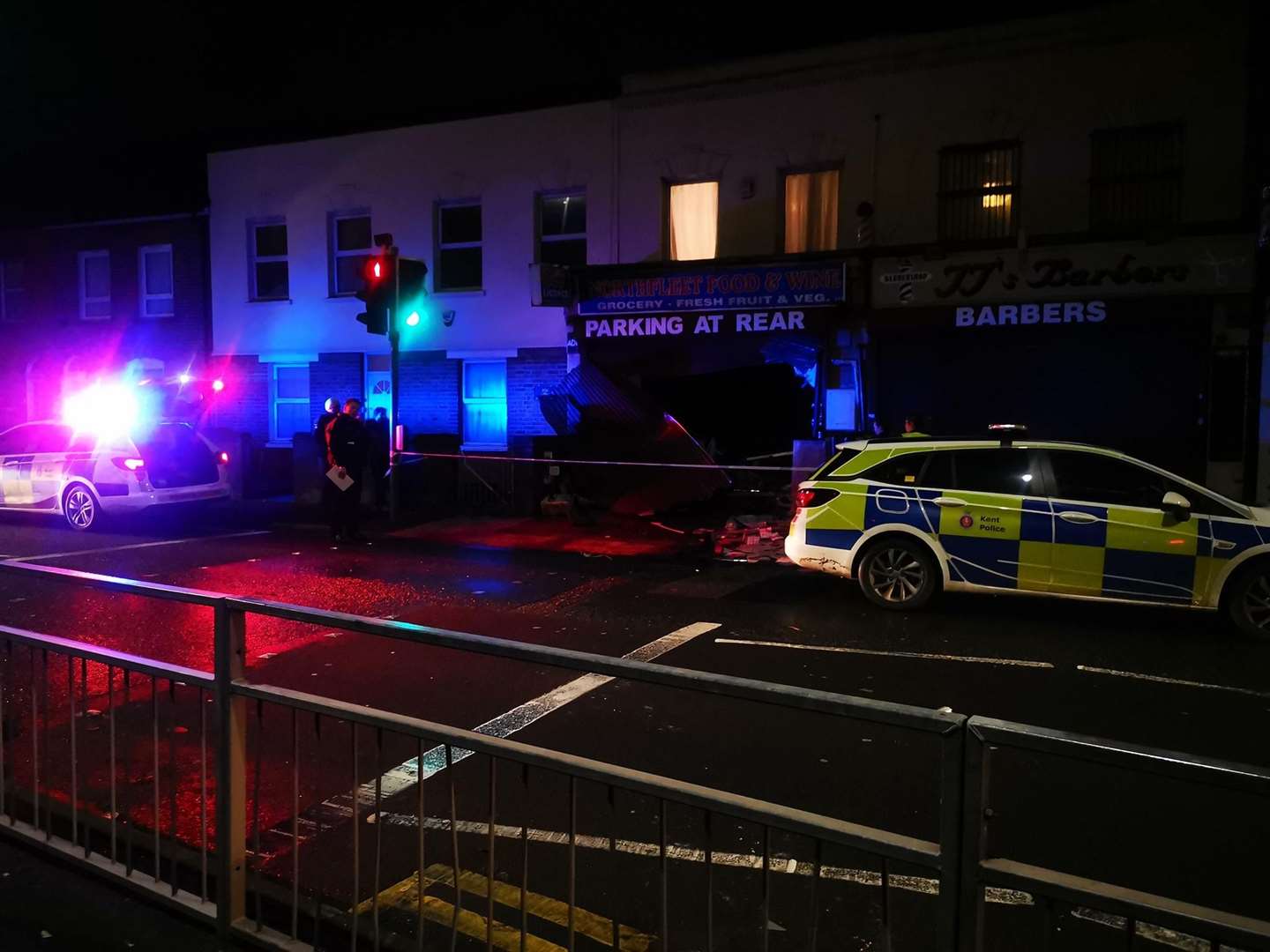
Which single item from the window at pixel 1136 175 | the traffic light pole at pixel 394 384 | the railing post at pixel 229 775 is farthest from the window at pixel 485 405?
the railing post at pixel 229 775

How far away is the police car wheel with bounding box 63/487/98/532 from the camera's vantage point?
1438 centimetres

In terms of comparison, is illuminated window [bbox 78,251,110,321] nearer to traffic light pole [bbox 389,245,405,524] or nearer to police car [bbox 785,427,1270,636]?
traffic light pole [bbox 389,245,405,524]

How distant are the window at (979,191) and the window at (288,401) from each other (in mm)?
12468

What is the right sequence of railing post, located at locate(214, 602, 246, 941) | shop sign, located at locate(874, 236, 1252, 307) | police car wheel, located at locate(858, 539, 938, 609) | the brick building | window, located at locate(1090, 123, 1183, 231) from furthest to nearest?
the brick building < window, located at locate(1090, 123, 1183, 231) < shop sign, located at locate(874, 236, 1252, 307) < police car wheel, located at locate(858, 539, 938, 609) < railing post, located at locate(214, 602, 246, 941)

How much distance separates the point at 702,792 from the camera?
2547 mm

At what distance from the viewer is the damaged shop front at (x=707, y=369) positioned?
14891 millimetres

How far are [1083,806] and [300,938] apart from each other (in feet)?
11.2

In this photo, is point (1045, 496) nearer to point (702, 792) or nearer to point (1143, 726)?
point (1143, 726)

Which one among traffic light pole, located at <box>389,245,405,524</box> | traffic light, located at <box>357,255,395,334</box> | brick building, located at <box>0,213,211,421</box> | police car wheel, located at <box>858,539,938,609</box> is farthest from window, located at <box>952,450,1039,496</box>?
brick building, located at <box>0,213,211,421</box>

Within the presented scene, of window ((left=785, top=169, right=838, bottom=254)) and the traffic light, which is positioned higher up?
window ((left=785, top=169, right=838, bottom=254))

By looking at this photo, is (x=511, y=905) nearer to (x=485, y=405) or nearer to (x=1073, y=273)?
(x=1073, y=273)

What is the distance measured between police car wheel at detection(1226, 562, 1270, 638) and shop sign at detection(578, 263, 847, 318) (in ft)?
25.4

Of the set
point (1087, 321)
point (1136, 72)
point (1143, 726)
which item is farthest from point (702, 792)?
point (1136, 72)

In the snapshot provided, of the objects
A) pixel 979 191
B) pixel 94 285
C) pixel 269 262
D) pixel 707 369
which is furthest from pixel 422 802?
pixel 94 285
